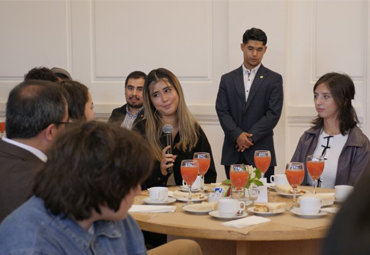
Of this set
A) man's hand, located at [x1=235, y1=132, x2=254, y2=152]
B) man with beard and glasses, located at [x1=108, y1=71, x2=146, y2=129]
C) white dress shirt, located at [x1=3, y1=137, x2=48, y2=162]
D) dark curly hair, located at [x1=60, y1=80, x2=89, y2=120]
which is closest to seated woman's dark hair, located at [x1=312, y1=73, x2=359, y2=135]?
man's hand, located at [x1=235, y1=132, x2=254, y2=152]

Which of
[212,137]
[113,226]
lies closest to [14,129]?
[113,226]

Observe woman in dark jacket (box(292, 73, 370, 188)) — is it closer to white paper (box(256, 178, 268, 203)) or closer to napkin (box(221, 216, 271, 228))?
white paper (box(256, 178, 268, 203))

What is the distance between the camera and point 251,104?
4.95m

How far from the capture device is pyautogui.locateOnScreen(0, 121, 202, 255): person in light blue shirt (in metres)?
1.36

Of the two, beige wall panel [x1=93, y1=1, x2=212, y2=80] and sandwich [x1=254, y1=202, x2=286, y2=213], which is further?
beige wall panel [x1=93, y1=1, x2=212, y2=80]

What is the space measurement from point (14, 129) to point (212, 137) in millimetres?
3772

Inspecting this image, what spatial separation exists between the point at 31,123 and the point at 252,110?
3.09m

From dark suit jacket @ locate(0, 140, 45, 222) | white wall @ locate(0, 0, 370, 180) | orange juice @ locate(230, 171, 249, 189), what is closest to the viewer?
dark suit jacket @ locate(0, 140, 45, 222)

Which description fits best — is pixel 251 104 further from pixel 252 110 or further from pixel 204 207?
pixel 204 207

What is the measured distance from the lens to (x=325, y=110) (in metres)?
3.48

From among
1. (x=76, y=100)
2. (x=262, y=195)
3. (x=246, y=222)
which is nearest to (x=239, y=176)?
(x=262, y=195)

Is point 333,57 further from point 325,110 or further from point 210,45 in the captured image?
point 325,110

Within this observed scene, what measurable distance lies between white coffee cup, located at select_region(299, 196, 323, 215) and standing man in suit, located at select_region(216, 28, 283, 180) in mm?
2455

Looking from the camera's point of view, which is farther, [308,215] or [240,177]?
[240,177]
